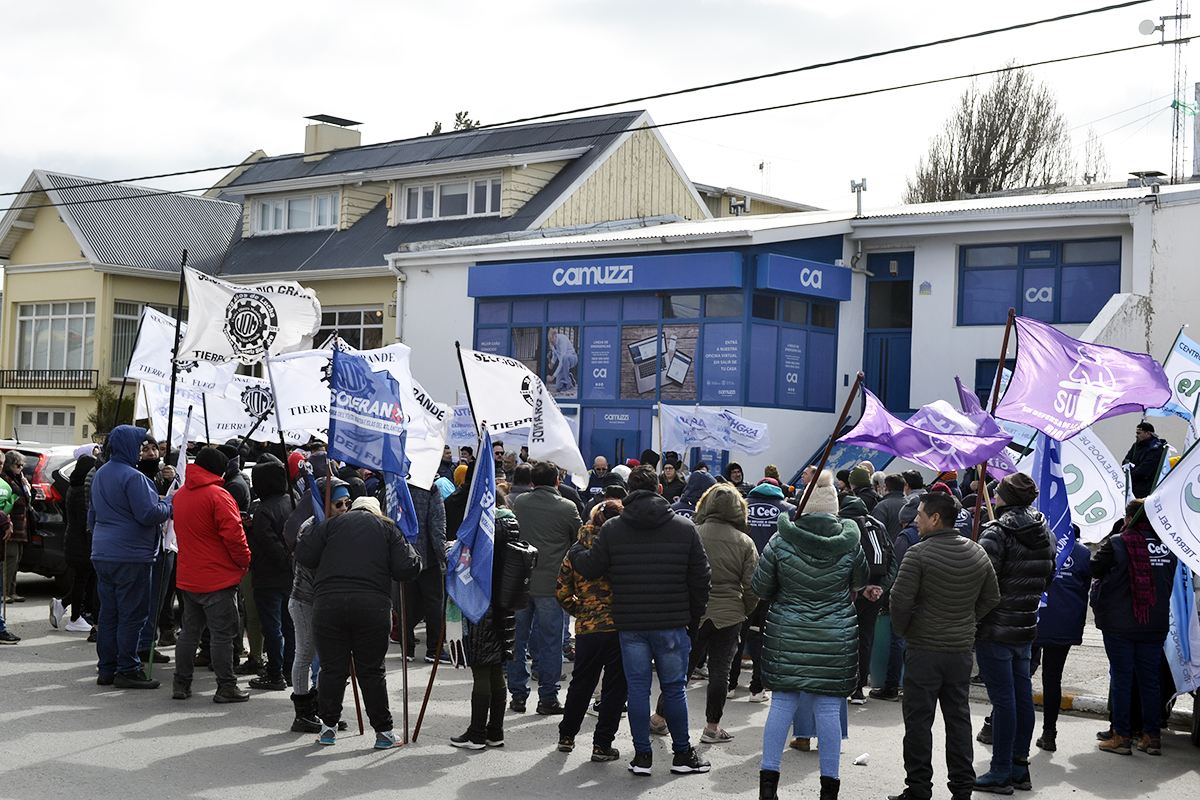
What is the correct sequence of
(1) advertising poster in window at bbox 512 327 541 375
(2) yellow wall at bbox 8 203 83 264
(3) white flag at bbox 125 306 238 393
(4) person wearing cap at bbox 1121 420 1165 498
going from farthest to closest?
(2) yellow wall at bbox 8 203 83 264 < (1) advertising poster in window at bbox 512 327 541 375 < (4) person wearing cap at bbox 1121 420 1165 498 < (3) white flag at bbox 125 306 238 393

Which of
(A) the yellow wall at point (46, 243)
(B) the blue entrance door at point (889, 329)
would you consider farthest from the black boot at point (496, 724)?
(A) the yellow wall at point (46, 243)

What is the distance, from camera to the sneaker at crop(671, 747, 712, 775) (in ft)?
25.4

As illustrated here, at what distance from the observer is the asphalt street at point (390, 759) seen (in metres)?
7.15

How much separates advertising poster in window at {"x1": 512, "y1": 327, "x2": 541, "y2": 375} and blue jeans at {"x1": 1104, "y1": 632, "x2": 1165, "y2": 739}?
58.5ft

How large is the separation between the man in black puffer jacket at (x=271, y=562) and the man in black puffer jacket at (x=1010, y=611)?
5.24 meters

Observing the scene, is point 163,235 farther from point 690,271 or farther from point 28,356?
point 690,271

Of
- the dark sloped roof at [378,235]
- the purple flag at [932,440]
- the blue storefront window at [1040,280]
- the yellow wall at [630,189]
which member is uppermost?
the yellow wall at [630,189]

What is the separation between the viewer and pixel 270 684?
9.85 m

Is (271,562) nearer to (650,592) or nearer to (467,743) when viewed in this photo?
(467,743)

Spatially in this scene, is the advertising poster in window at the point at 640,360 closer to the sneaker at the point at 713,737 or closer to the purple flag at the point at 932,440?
the purple flag at the point at 932,440

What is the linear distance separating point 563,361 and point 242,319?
1364 centimetres

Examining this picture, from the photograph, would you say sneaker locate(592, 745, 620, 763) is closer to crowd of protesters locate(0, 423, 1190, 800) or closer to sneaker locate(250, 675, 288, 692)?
crowd of protesters locate(0, 423, 1190, 800)

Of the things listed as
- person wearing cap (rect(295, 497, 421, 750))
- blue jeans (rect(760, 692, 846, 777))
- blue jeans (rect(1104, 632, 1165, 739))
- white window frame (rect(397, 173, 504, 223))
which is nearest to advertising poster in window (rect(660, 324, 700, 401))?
white window frame (rect(397, 173, 504, 223))

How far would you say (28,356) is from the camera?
3703 centimetres
